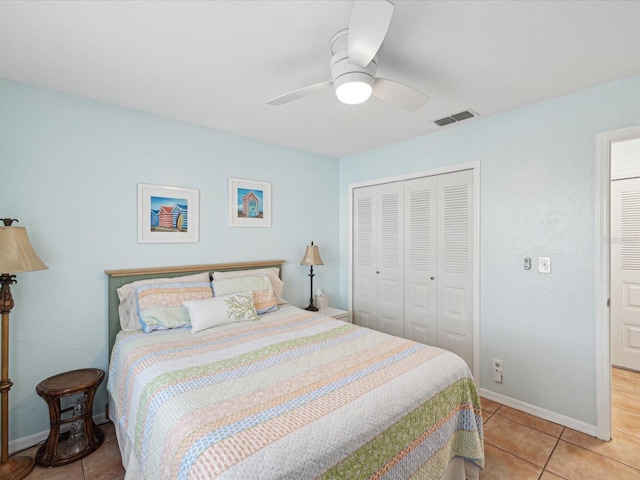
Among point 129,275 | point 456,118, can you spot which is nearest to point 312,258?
point 129,275

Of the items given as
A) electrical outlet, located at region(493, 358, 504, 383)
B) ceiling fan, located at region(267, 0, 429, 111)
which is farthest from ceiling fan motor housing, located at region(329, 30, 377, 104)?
electrical outlet, located at region(493, 358, 504, 383)

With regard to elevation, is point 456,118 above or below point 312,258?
above

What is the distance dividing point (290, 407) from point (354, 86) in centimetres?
156

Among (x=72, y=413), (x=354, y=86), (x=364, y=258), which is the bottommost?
(x=72, y=413)

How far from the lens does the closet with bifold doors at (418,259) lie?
9.82ft

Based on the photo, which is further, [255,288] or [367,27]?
[255,288]

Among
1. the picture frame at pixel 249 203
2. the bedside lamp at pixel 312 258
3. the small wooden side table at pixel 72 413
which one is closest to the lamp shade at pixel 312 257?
the bedside lamp at pixel 312 258

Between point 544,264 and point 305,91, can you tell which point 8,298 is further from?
point 544,264

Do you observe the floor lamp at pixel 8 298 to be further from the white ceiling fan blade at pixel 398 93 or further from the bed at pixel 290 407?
the white ceiling fan blade at pixel 398 93

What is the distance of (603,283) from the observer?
221 cm

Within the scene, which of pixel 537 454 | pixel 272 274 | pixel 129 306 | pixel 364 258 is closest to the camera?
pixel 537 454

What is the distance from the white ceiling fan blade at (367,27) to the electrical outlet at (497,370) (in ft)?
8.68

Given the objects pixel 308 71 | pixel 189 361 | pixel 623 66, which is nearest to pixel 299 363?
pixel 189 361

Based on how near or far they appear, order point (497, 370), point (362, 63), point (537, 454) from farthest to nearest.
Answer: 1. point (497, 370)
2. point (537, 454)
3. point (362, 63)
